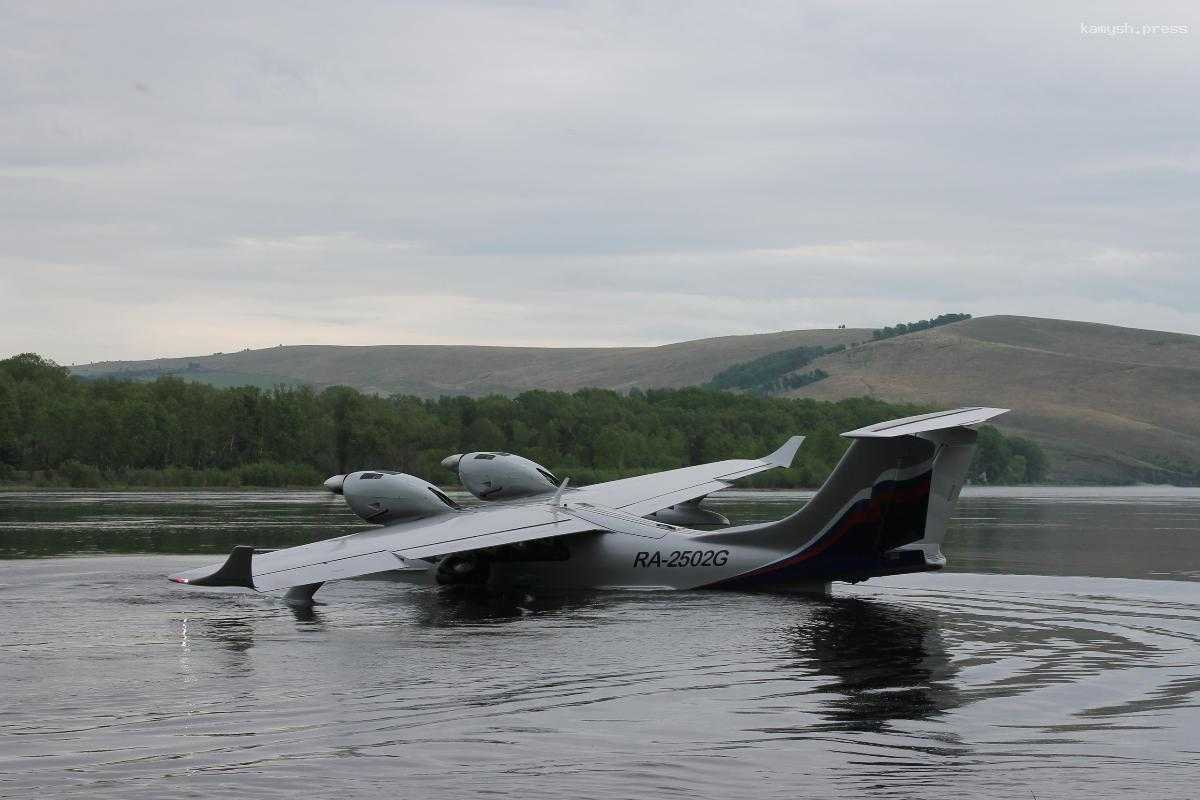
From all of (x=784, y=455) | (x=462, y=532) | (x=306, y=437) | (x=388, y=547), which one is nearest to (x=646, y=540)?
(x=462, y=532)

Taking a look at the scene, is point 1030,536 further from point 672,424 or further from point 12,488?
point 672,424

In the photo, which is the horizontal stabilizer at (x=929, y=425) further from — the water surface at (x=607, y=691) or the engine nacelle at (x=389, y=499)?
the engine nacelle at (x=389, y=499)

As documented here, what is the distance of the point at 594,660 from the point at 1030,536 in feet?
103

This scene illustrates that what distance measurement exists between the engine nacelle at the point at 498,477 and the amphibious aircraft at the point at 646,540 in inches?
15.0

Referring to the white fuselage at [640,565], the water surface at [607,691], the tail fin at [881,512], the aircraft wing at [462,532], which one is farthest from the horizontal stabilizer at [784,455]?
the tail fin at [881,512]

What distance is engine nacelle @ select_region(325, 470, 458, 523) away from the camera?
28.0m

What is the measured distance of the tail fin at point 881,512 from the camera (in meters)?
24.6

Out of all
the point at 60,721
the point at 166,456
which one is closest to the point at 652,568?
the point at 60,721

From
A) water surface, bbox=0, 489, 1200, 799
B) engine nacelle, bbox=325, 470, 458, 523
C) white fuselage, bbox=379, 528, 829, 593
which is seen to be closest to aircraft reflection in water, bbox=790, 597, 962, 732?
water surface, bbox=0, 489, 1200, 799

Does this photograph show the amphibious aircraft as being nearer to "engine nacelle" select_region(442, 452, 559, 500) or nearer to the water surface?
"engine nacelle" select_region(442, 452, 559, 500)

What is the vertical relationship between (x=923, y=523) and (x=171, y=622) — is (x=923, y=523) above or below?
above

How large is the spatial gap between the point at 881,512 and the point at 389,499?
32.0ft

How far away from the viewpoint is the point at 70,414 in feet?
370

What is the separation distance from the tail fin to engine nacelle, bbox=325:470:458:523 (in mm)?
6226
